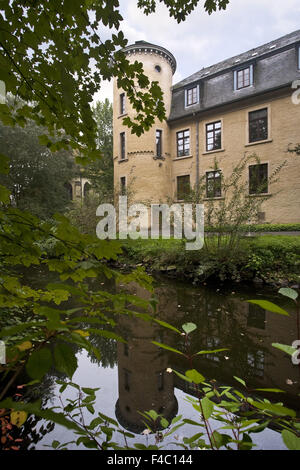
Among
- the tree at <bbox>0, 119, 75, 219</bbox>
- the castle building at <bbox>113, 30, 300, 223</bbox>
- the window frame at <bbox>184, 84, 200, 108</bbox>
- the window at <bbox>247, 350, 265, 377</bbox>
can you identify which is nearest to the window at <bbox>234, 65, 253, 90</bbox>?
the castle building at <bbox>113, 30, 300, 223</bbox>

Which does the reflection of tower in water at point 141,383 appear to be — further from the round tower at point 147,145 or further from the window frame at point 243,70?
the window frame at point 243,70

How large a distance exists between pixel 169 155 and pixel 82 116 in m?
18.0

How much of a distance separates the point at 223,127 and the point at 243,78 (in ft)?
10.4

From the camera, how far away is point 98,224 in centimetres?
1216

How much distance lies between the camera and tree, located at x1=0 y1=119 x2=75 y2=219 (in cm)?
2056

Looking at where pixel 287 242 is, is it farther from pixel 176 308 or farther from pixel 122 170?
pixel 122 170

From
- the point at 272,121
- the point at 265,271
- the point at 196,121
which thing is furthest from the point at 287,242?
the point at 196,121

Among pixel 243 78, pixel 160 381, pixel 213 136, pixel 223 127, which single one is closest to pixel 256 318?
pixel 160 381

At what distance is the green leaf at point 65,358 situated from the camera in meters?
0.67

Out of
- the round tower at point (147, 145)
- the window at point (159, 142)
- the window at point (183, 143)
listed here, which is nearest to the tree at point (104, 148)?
the round tower at point (147, 145)

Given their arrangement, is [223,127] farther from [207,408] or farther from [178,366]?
[207,408]

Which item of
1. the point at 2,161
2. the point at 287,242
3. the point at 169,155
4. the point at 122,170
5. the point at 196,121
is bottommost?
the point at 287,242

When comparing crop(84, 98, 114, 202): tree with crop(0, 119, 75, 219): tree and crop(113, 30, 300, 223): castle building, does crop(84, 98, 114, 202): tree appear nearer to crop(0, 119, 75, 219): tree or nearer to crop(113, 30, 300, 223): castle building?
crop(0, 119, 75, 219): tree

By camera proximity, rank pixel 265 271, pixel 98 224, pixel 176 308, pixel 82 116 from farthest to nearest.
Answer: pixel 98 224
pixel 265 271
pixel 176 308
pixel 82 116
